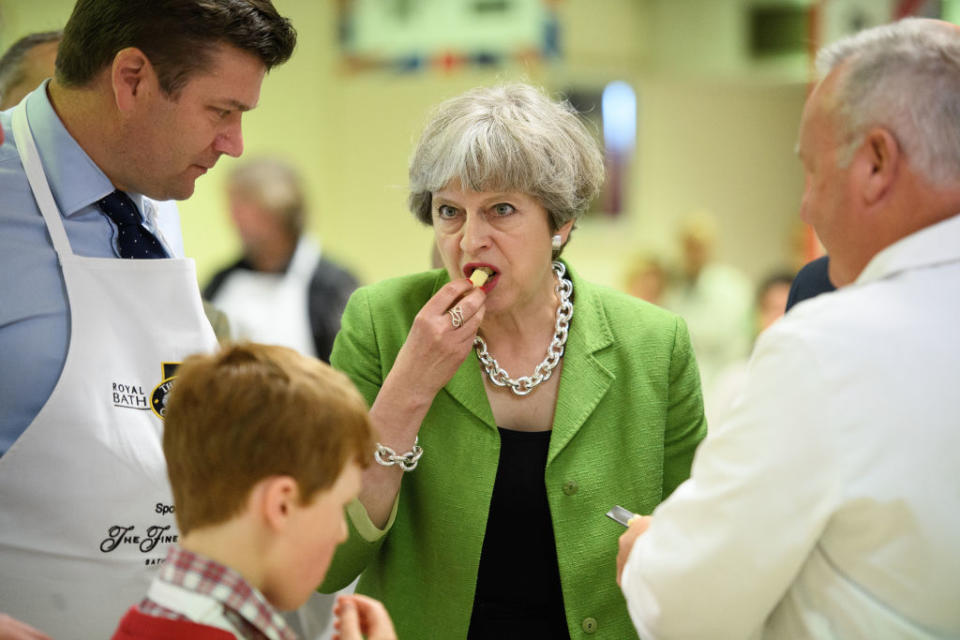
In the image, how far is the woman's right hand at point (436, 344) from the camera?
1.96 m

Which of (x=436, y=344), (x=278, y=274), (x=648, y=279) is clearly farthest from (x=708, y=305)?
(x=436, y=344)

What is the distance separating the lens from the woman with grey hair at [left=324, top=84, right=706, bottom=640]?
6.64 feet

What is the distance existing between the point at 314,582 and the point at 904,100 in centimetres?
107

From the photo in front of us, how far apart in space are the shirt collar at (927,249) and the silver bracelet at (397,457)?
936 millimetres

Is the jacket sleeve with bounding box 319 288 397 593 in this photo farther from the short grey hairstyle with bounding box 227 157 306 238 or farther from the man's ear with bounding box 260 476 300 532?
the short grey hairstyle with bounding box 227 157 306 238

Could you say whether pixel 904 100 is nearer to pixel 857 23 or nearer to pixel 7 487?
pixel 7 487

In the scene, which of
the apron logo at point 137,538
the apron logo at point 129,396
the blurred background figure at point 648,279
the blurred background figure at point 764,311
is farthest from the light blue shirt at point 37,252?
the blurred background figure at point 648,279

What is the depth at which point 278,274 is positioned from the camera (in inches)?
209

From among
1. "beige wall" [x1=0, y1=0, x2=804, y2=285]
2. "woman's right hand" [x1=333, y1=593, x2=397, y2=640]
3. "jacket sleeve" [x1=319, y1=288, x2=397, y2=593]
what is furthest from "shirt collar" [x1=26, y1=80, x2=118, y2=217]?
"beige wall" [x1=0, y1=0, x2=804, y2=285]

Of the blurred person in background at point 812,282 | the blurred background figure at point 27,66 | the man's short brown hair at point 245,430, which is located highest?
the blurred background figure at point 27,66

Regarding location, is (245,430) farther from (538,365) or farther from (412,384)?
(538,365)

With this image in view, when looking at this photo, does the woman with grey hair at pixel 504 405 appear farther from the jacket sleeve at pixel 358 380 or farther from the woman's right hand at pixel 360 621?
the woman's right hand at pixel 360 621

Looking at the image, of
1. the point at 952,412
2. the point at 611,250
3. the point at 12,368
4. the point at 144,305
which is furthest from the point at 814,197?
the point at 611,250

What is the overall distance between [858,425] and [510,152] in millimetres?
967
